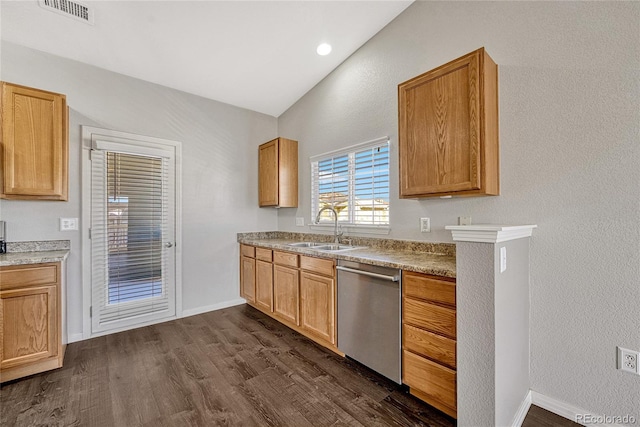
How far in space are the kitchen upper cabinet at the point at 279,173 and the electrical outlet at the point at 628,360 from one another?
10.6 ft

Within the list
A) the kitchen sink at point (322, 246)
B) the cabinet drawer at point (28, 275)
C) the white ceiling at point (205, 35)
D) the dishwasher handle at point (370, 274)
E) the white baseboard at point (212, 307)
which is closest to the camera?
the dishwasher handle at point (370, 274)

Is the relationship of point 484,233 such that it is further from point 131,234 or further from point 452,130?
point 131,234

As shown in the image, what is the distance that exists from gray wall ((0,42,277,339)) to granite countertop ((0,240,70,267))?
0.06 meters

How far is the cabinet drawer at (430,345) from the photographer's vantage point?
1.69 m

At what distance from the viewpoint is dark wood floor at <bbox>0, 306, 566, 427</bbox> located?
5.78 ft

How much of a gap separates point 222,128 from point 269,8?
5.73ft

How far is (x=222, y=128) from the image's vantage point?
381cm

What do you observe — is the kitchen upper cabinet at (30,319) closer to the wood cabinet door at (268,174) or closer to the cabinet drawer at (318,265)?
the cabinet drawer at (318,265)

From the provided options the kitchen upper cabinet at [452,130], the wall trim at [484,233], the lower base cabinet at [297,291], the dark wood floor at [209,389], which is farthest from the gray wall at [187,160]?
the wall trim at [484,233]

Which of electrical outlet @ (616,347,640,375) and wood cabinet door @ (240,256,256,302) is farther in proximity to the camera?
wood cabinet door @ (240,256,256,302)

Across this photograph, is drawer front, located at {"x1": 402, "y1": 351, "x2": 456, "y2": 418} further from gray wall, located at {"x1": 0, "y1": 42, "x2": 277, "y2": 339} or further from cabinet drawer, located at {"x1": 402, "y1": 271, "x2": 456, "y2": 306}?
gray wall, located at {"x1": 0, "y1": 42, "x2": 277, "y2": 339}

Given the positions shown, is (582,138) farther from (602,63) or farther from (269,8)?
(269,8)

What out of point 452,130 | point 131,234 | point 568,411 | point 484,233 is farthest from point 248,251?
point 568,411

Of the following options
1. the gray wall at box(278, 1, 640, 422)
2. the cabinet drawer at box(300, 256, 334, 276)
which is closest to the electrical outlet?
the gray wall at box(278, 1, 640, 422)
